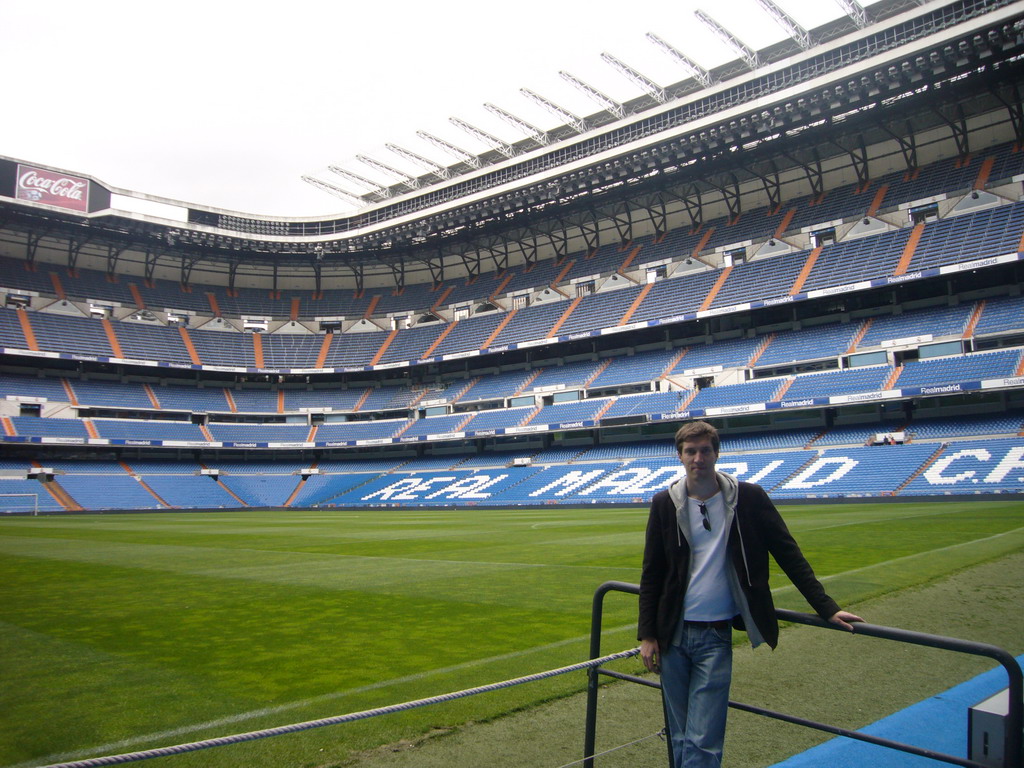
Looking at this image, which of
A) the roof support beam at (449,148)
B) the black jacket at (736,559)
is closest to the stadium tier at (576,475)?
the roof support beam at (449,148)

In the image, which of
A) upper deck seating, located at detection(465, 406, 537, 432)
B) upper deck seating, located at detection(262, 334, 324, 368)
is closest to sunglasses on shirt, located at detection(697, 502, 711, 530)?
upper deck seating, located at detection(465, 406, 537, 432)

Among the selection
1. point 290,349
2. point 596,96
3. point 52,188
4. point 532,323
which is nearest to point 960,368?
point 596,96

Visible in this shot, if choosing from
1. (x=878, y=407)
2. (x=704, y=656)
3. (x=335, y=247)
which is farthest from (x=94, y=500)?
(x=704, y=656)

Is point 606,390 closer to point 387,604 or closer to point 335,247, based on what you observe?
point 335,247

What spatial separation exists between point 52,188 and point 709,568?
6154 centimetres

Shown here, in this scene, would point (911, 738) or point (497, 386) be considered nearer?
point (911, 738)

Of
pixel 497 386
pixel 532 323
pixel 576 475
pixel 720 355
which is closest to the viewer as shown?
pixel 576 475

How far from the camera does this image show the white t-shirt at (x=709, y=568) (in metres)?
3.66

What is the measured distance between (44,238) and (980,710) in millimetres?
70700

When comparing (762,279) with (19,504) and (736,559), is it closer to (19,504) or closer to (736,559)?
(736,559)

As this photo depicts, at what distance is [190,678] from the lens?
6.84 metres

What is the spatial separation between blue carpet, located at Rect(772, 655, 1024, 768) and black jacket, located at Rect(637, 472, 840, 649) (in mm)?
1695

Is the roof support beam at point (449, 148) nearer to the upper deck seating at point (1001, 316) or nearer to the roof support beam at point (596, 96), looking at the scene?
the roof support beam at point (596, 96)

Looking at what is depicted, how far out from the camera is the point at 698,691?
3.61 metres
